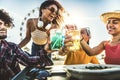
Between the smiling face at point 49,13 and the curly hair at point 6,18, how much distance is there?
253 mm

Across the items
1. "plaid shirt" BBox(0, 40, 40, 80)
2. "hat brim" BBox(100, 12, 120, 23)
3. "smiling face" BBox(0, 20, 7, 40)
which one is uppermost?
"hat brim" BBox(100, 12, 120, 23)

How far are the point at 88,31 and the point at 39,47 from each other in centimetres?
40

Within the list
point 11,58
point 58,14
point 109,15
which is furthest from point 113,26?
point 11,58

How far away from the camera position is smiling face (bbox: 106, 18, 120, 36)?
1.93 m

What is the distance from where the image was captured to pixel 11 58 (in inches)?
75.3

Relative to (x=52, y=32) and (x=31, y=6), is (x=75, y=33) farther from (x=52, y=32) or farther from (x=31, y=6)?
(x=31, y=6)

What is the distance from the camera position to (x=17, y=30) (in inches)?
77.4

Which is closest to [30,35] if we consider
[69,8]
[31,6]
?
[31,6]

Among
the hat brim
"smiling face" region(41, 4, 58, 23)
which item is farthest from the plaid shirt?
the hat brim

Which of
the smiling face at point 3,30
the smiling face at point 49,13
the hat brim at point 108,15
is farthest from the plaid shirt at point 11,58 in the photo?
the hat brim at point 108,15

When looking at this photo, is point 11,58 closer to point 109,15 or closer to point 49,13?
point 49,13

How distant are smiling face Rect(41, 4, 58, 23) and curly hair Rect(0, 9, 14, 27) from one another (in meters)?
0.25

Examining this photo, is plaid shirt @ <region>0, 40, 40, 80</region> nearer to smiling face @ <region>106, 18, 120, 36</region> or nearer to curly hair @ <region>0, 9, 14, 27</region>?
curly hair @ <region>0, 9, 14, 27</region>

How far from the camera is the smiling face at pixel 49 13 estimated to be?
199cm
